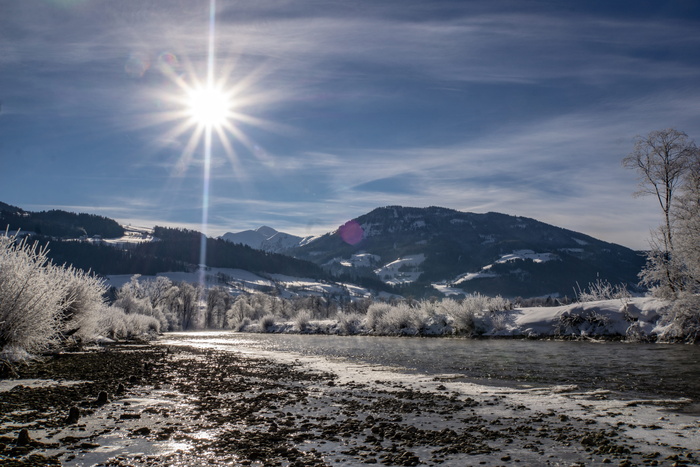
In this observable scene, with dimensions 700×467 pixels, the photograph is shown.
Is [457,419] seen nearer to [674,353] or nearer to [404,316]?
[674,353]

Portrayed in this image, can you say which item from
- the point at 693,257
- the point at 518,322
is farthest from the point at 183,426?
the point at 518,322

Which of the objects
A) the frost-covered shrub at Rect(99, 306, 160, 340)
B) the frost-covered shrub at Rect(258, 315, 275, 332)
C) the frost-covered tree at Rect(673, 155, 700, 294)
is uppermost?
the frost-covered tree at Rect(673, 155, 700, 294)

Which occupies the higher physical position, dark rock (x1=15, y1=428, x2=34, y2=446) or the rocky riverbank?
dark rock (x1=15, y1=428, x2=34, y2=446)

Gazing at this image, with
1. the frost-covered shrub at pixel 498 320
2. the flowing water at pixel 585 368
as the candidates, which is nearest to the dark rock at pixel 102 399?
the flowing water at pixel 585 368

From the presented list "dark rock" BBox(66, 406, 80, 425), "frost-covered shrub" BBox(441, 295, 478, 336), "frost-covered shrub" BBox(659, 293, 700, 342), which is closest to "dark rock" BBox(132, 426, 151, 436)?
"dark rock" BBox(66, 406, 80, 425)

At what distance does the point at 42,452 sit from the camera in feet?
27.0

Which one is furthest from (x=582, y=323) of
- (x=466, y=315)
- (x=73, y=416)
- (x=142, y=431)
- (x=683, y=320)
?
(x=73, y=416)

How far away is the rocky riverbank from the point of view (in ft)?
27.0

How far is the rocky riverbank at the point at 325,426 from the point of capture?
8.23 m

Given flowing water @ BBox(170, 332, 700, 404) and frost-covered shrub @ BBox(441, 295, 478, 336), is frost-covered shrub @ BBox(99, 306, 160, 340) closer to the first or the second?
flowing water @ BBox(170, 332, 700, 404)

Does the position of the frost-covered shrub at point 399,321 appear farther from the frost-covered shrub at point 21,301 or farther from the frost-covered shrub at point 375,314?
the frost-covered shrub at point 21,301

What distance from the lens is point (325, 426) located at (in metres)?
10.9

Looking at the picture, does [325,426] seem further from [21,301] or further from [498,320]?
[498,320]

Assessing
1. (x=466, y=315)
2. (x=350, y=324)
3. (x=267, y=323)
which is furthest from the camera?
(x=267, y=323)
